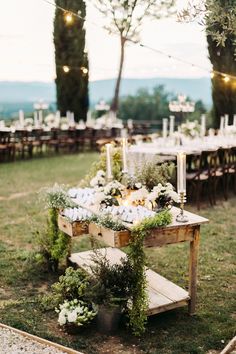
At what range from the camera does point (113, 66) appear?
56.1 ft

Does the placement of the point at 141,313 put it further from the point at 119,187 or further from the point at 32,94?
the point at 32,94

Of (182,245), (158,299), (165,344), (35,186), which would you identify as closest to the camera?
(165,344)

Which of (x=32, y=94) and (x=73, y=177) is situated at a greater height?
(x=32, y=94)

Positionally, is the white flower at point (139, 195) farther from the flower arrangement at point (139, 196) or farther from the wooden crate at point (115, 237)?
the wooden crate at point (115, 237)

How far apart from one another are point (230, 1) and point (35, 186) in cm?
586

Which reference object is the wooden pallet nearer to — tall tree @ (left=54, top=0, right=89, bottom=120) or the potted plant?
the potted plant

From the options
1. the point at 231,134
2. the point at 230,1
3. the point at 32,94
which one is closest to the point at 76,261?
the point at 230,1

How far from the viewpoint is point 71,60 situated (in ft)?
49.5

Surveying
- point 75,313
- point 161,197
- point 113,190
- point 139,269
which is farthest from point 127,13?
point 75,313

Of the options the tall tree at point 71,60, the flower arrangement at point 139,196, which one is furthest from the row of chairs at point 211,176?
the tall tree at point 71,60

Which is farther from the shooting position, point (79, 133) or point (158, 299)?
point (79, 133)

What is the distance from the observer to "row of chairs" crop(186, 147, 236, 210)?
299 inches

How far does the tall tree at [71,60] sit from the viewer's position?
14.8 m

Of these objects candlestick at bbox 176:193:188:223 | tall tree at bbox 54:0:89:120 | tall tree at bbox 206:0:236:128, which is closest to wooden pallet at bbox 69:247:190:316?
candlestick at bbox 176:193:188:223
